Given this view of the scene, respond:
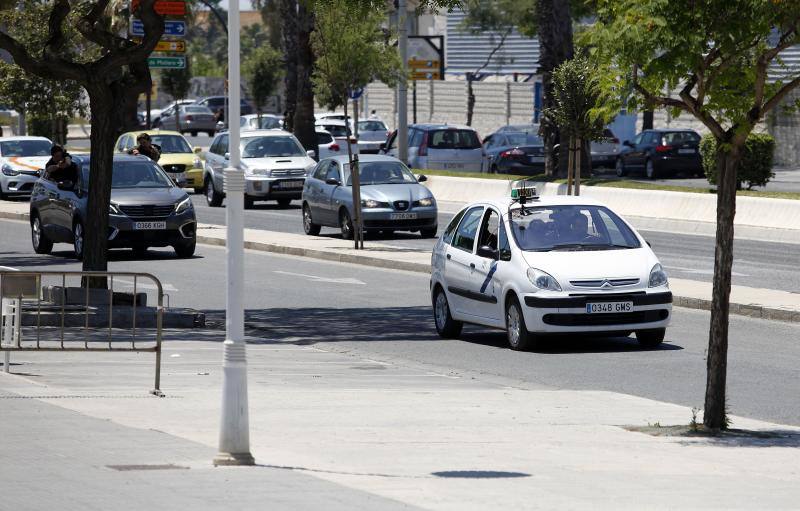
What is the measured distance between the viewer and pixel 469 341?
57.2 feet

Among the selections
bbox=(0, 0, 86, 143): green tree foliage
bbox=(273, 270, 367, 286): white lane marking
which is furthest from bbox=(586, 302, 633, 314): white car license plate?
bbox=(0, 0, 86, 143): green tree foliage

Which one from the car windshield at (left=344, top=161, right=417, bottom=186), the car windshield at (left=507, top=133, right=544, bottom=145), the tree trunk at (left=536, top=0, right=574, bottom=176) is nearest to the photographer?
the car windshield at (left=344, top=161, right=417, bottom=186)

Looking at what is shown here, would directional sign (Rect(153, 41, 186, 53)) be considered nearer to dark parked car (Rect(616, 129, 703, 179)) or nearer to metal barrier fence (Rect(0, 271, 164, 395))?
dark parked car (Rect(616, 129, 703, 179))

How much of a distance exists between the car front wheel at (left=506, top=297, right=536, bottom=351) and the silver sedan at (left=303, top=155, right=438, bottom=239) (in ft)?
45.4

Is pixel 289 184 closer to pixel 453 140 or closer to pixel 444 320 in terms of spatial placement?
pixel 453 140

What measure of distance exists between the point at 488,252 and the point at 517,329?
97cm

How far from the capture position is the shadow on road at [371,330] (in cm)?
1681

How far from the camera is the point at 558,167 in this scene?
133 ft

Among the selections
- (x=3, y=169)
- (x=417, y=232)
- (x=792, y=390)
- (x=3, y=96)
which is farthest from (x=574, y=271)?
(x=3, y=96)

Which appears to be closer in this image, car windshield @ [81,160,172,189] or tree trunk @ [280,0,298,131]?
car windshield @ [81,160,172,189]

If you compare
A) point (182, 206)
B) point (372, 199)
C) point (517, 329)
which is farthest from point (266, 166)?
point (517, 329)

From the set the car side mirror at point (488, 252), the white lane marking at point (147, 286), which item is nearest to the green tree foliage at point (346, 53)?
the white lane marking at point (147, 286)

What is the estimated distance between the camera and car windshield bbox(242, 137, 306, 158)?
131 feet

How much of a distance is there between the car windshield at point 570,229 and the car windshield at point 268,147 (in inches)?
925
